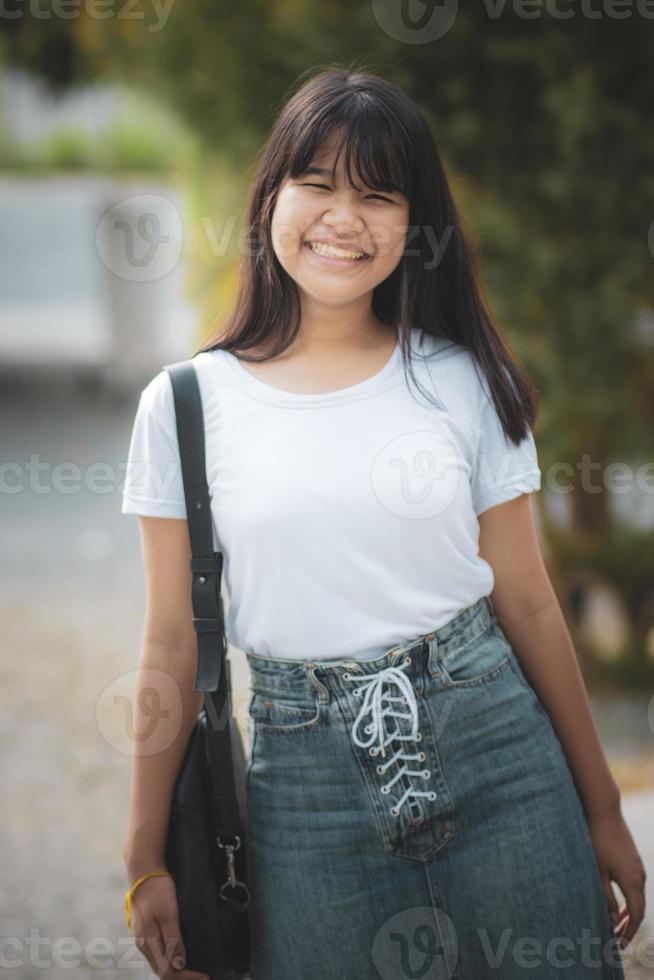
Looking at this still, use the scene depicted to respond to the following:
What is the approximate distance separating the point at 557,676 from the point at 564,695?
3cm

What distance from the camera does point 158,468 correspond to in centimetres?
150

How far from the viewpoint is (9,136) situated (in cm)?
994

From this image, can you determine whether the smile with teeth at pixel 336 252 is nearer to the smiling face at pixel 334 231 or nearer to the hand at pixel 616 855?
the smiling face at pixel 334 231

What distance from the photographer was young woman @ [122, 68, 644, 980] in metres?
1.45

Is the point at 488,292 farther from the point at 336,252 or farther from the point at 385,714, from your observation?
the point at 385,714

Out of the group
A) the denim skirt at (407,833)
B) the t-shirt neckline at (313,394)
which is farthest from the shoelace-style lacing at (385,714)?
the t-shirt neckline at (313,394)

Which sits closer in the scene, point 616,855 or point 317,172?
point 317,172

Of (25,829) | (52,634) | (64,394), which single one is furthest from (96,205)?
(25,829)

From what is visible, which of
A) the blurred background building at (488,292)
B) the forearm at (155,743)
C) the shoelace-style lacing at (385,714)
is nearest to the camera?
the shoelace-style lacing at (385,714)

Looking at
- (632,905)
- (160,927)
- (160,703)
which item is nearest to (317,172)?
(160,703)

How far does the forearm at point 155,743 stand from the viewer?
1550 millimetres

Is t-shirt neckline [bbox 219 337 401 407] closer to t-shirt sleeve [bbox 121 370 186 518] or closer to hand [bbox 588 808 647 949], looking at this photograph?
t-shirt sleeve [bbox 121 370 186 518]

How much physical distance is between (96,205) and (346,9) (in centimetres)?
714

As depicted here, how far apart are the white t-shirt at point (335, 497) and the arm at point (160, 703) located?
0.07 metres
